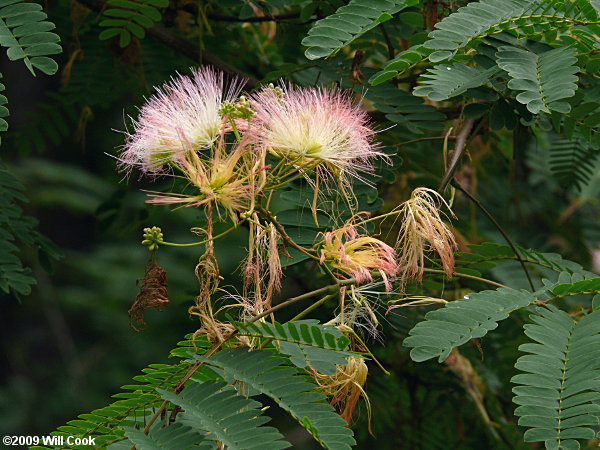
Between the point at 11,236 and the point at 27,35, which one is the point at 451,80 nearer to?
the point at 27,35

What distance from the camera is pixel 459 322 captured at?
4.46ft

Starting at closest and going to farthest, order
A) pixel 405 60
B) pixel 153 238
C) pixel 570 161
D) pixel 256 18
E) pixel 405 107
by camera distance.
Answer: pixel 153 238
pixel 405 60
pixel 405 107
pixel 256 18
pixel 570 161

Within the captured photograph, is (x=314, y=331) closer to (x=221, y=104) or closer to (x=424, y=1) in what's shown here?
(x=221, y=104)

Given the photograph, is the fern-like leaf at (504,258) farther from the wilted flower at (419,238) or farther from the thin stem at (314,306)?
the thin stem at (314,306)

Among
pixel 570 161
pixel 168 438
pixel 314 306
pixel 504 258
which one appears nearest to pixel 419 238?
pixel 314 306

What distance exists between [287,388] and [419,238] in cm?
40

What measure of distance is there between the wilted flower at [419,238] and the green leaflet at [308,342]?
23 cm

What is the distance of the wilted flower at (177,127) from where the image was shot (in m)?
1.38

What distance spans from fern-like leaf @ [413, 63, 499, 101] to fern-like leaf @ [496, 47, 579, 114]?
6 cm

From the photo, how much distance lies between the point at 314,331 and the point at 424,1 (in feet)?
3.23

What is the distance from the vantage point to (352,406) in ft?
4.72

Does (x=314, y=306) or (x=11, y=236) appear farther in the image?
(x=11, y=236)

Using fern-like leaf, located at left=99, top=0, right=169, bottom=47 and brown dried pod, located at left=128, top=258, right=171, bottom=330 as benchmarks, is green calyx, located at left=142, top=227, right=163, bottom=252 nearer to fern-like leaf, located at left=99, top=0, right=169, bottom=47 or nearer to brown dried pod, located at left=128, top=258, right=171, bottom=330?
brown dried pod, located at left=128, top=258, right=171, bottom=330

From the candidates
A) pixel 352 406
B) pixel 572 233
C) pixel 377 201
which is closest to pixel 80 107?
pixel 377 201
